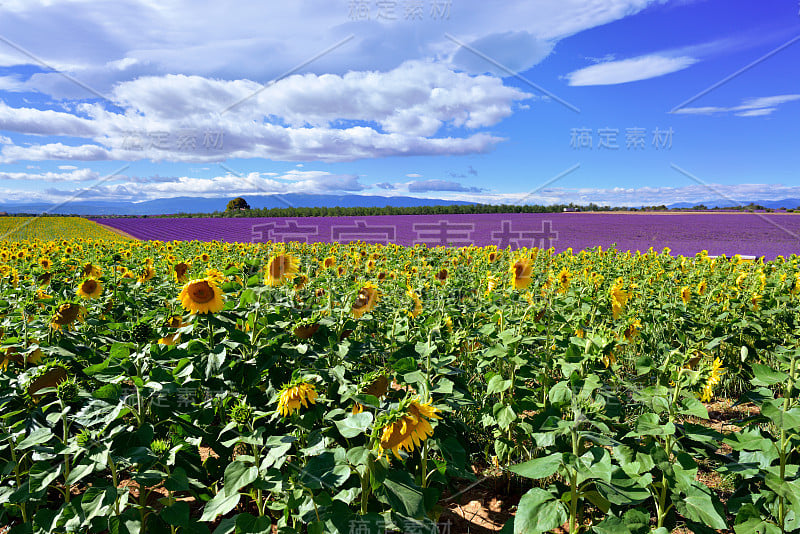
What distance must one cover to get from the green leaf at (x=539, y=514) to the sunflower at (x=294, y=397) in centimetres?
105

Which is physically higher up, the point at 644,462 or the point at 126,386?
the point at 126,386

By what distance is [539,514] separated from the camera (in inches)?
73.1

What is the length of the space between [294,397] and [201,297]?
1098 millimetres

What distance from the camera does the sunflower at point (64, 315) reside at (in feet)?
10.4

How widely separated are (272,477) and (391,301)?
3.58 metres

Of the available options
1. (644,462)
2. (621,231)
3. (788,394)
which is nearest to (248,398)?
(644,462)

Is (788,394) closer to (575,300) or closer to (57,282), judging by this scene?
(575,300)

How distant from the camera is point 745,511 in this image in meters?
2.19

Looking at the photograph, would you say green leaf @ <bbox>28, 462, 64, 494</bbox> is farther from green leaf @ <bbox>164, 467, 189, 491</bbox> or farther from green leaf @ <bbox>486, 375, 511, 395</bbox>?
green leaf @ <bbox>486, 375, 511, 395</bbox>

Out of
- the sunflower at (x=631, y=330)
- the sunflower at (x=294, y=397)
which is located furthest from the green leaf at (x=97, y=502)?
the sunflower at (x=631, y=330)

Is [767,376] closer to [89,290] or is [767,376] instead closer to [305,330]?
[305,330]

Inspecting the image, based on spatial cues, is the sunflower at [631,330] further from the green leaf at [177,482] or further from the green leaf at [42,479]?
the green leaf at [42,479]

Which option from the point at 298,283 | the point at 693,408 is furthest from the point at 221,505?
the point at 298,283

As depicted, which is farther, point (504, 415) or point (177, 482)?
point (504, 415)
